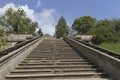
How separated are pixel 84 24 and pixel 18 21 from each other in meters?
25.5

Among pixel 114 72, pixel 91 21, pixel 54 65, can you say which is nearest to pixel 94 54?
pixel 54 65

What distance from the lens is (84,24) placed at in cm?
8131

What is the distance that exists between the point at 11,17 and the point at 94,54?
55088 mm

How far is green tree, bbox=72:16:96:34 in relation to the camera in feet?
266

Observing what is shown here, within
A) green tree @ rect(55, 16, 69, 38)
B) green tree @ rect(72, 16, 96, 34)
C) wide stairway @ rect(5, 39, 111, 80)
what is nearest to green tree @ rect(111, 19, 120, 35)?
green tree @ rect(72, 16, 96, 34)

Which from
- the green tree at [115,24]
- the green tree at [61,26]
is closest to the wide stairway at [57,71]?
the green tree at [115,24]

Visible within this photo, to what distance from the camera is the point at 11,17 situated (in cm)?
6288

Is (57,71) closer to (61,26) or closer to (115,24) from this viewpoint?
(115,24)

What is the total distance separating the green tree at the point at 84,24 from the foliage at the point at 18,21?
21.5m

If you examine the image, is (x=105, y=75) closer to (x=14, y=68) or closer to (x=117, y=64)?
(x=117, y=64)

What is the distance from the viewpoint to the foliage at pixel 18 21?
2464 inches

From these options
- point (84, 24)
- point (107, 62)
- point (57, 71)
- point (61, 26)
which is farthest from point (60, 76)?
point (61, 26)

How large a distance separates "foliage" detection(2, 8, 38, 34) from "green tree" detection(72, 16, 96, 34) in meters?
21.5

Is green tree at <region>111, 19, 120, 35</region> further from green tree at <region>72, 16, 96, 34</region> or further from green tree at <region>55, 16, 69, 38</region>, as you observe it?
green tree at <region>55, 16, 69, 38</region>
